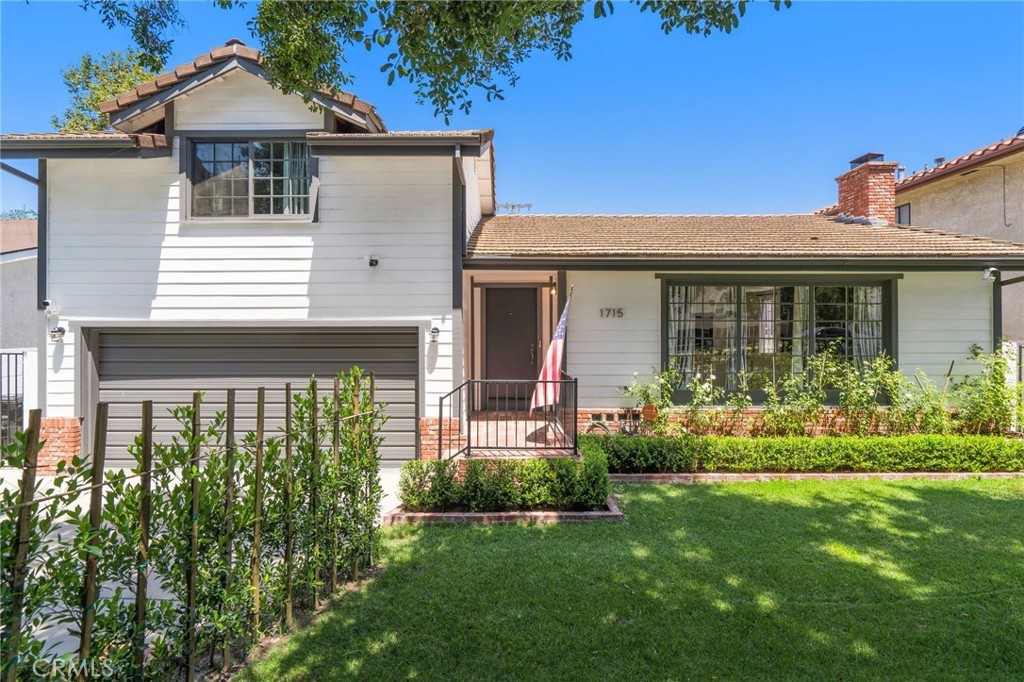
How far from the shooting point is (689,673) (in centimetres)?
295

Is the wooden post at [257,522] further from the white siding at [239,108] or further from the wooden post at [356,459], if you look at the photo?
the white siding at [239,108]

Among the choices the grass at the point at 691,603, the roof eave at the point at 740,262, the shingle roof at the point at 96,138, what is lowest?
the grass at the point at 691,603

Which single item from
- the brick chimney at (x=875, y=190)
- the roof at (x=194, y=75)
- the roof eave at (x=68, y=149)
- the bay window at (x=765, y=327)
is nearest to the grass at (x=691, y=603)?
the bay window at (x=765, y=327)

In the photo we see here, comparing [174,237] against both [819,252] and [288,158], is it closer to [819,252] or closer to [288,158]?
[288,158]

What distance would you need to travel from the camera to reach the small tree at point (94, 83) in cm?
1528

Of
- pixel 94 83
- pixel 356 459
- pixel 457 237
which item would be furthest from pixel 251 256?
pixel 94 83

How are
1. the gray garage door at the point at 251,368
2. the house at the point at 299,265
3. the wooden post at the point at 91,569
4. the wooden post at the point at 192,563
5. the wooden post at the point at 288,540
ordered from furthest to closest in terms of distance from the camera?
1. the gray garage door at the point at 251,368
2. the house at the point at 299,265
3. the wooden post at the point at 288,540
4. the wooden post at the point at 192,563
5. the wooden post at the point at 91,569

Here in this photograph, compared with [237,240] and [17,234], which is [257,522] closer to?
[237,240]

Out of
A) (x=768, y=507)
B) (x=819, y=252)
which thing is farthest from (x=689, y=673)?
(x=819, y=252)

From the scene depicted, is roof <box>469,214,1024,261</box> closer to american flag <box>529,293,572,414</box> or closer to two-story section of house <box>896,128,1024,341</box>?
american flag <box>529,293,572,414</box>

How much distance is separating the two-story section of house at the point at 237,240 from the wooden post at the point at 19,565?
607 cm

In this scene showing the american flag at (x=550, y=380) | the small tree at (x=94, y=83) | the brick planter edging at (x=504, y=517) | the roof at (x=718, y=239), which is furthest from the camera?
the small tree at (x=94, y=83)

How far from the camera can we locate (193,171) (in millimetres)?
7859

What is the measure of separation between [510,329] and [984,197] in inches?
492
